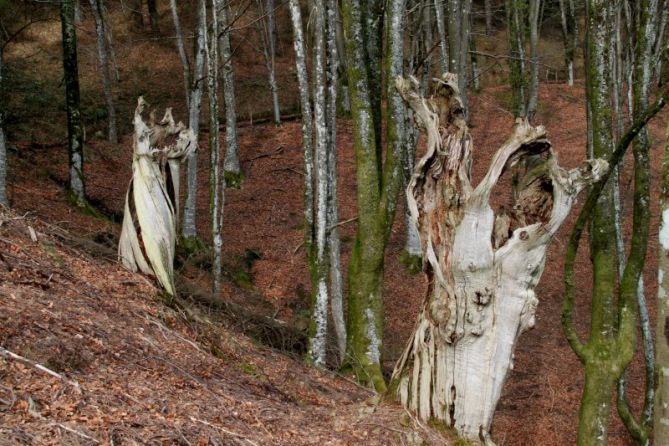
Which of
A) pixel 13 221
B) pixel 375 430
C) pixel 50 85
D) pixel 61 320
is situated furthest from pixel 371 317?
pixel 50 85

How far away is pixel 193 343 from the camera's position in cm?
733

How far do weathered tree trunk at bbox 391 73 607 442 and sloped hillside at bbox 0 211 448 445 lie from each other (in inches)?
17.8

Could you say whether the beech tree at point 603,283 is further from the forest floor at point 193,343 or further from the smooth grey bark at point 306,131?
the smooth grey bark at point 306,131

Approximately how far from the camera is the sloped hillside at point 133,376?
15.5ft

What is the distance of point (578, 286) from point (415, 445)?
12.1 meters

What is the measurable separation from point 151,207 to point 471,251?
479cm

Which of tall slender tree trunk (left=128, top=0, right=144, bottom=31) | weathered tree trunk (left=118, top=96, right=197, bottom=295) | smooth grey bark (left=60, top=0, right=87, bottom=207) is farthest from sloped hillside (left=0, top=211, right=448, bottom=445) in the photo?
tall slender tree trunk (left=128, top=0, right=144, bottom=31)

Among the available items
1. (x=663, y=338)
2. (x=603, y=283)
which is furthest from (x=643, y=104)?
(x=663, y=338)

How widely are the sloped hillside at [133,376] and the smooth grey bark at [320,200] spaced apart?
1.45ft

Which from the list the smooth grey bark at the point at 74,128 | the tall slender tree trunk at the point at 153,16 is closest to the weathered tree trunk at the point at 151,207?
the smooth grey bark at the point at 74,128

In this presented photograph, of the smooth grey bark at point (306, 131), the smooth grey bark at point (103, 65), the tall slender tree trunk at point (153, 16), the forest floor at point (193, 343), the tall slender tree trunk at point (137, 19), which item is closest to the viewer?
the forest floor at point (193, 343)

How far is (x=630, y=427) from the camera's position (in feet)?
28.9

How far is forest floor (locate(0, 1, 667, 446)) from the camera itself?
16.4 ft

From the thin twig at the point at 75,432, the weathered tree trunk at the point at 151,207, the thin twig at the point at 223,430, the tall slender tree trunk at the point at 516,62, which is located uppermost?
the tall slender tree trunk at the point at 516,62
